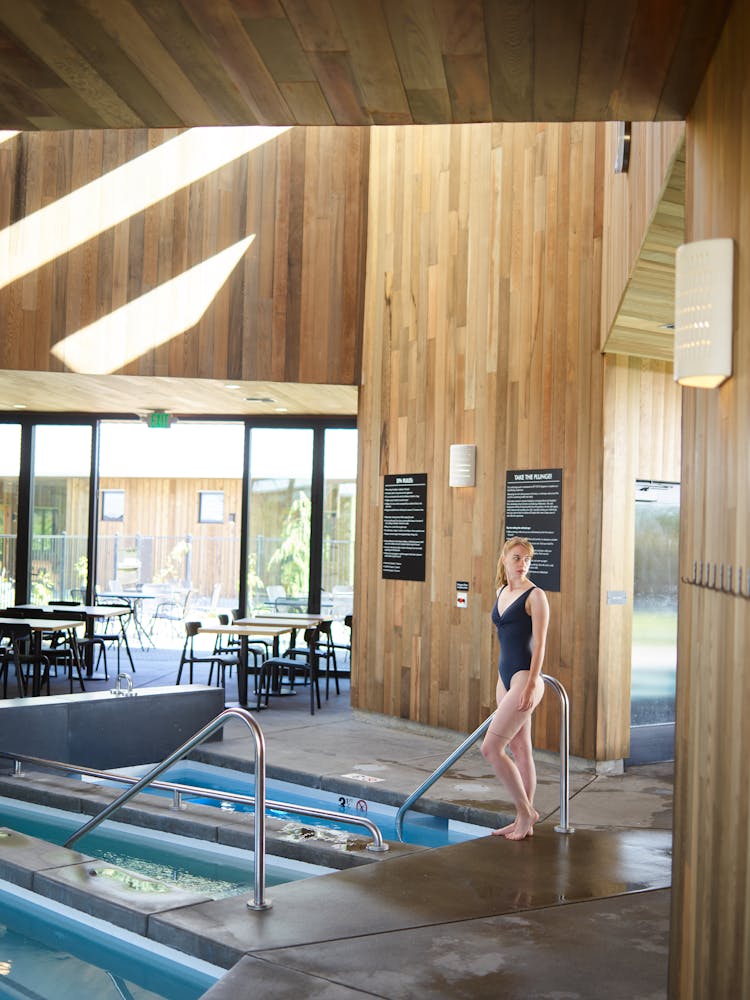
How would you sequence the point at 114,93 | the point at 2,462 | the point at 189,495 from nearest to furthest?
the point at 114,93
the point at 2,462
the point at 189,495

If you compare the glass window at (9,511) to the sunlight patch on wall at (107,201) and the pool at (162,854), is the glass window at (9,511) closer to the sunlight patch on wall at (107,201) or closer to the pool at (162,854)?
the sunlight patch on wall at (107,201)

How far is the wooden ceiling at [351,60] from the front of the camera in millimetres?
2748

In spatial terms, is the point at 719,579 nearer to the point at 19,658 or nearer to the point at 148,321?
the point at 148,321

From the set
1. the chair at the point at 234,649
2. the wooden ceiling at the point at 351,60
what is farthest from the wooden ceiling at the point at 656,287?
the chair at the point at 234,649

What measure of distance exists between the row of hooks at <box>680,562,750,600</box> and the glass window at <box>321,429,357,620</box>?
9.06 metres

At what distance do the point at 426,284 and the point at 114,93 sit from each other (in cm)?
560

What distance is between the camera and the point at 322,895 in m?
4.22

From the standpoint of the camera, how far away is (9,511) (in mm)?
12734

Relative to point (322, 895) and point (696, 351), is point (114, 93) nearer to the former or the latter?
point (696, 351)

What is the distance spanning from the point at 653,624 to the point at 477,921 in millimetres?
4147

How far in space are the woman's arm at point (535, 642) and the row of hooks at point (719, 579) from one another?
218cm

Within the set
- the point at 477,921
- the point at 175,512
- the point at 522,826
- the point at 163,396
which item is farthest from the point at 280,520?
the point at 477,921

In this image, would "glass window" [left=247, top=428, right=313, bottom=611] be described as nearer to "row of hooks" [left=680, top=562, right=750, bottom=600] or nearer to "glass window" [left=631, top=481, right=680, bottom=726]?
"glass window" [left=631, top=481, right=680, bottom=726]

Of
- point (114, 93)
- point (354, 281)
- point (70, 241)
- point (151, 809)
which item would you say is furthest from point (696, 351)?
point (70, 241)
